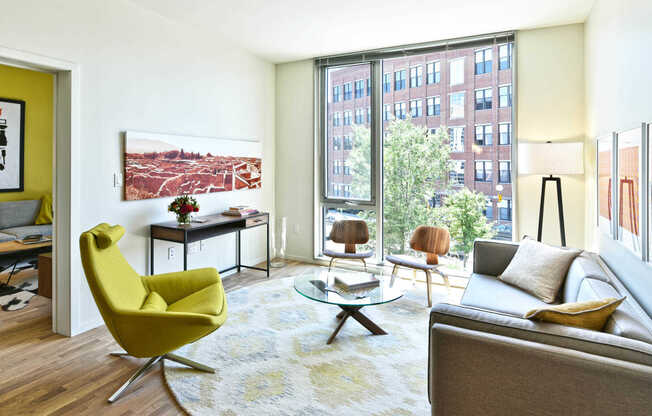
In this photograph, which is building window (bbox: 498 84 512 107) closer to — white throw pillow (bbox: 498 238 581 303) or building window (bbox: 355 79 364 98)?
building window (bbox: 355 79 364 98)

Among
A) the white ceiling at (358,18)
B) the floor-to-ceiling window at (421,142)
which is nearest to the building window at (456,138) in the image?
the floor-to-ceiling window at (421,142)

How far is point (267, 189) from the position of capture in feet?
16.7

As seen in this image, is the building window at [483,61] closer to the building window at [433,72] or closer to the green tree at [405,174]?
the building window at [433,72]

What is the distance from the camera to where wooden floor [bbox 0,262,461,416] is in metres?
2.00

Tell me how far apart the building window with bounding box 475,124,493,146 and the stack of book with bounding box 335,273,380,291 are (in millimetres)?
2078

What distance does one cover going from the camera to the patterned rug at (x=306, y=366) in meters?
2.02

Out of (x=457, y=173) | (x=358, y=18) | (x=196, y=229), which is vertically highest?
(x=358, y=18)

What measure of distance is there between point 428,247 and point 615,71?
208 cm

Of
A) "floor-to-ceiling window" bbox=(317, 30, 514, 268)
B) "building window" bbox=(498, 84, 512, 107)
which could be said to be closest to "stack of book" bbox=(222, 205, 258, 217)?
"floor-to-ceiling window" bbox=(317, 30, 514, 268)

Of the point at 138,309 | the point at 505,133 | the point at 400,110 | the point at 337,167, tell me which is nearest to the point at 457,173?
the point at 505,133

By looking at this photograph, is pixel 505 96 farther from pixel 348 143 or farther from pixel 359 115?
pixel 348 143

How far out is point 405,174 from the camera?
448 cm

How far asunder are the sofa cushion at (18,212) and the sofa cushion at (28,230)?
10 cm

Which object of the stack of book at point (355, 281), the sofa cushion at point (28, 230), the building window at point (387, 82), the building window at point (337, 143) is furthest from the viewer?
the building window at point (337, 143)
